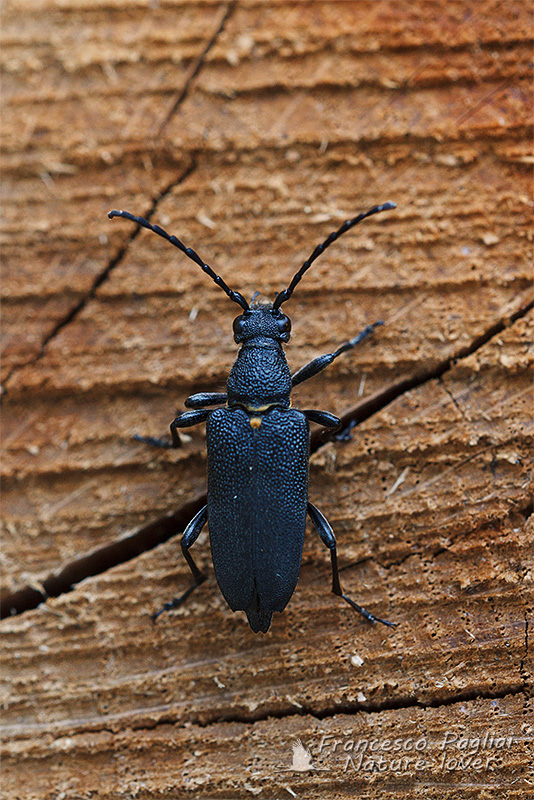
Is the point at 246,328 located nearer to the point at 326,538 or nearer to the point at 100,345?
the point at 100,345

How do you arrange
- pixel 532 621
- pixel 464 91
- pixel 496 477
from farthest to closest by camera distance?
1. pixel 464 91
2. pixel 496 477
3. pixel 532 621

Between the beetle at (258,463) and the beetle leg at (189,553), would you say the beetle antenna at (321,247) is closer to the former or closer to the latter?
the beetle at (258,463)

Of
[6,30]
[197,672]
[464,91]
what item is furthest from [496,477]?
[6,30]

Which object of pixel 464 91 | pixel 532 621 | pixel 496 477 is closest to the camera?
pixel 532 621

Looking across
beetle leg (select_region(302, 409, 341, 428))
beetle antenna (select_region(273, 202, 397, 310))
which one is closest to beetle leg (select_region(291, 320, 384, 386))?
beetle leg (select_region(302, 409, 341, 428))

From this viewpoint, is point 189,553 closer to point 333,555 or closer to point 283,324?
point 333,555

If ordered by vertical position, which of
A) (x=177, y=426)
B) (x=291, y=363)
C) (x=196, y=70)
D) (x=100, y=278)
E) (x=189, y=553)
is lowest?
(x=189, y=553)

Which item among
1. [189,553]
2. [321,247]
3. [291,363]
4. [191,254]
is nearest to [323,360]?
[291,363]

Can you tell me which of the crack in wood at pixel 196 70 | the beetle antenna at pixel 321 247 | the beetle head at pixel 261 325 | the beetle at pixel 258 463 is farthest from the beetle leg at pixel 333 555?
the crack in wood at pixel 196 70
